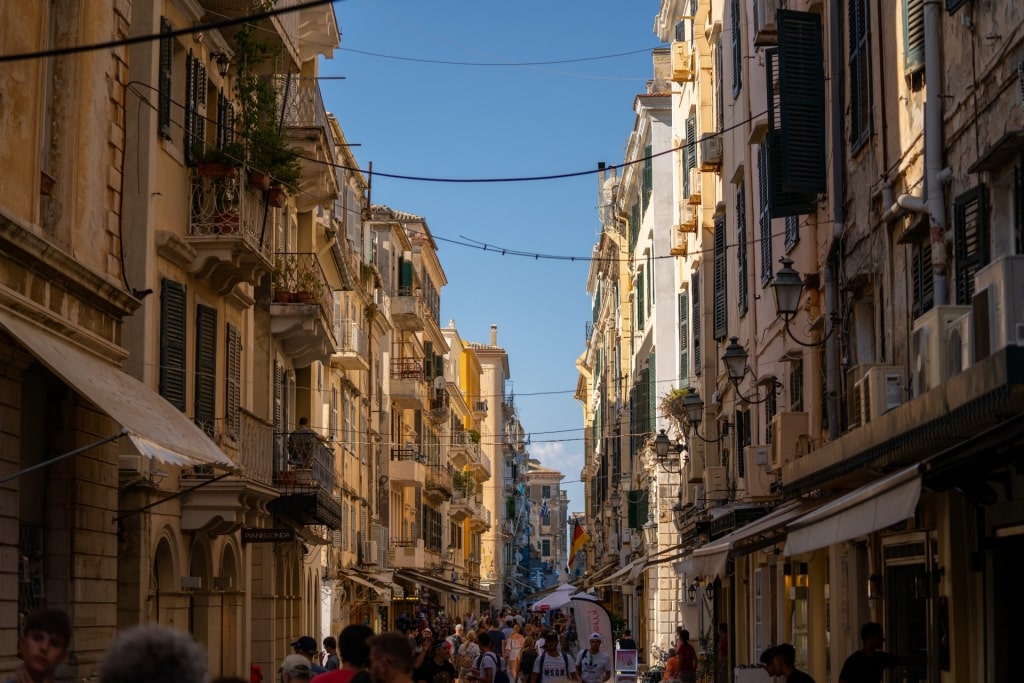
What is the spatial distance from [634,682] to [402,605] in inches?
1369

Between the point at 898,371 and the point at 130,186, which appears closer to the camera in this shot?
the point at 898,371

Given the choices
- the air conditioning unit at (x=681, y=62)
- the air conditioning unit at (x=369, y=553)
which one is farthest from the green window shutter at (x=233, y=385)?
the air conditioning unit at (x=369, y=553)

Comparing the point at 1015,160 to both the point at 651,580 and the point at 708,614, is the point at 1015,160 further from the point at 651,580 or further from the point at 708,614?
the point at 651,580

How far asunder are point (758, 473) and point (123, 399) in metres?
12.1

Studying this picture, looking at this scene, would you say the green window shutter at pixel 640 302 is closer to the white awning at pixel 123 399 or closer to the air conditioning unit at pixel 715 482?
the air conditioning unit at pixel 715 482

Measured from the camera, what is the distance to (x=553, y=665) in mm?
21594

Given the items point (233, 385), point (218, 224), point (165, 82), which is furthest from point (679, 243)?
point (165, 82)

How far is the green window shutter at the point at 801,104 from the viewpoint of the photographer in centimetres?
1936

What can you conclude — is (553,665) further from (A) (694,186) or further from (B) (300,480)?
(A) (694,186)

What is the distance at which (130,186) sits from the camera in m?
19.1

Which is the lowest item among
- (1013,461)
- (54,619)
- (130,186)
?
(54,619)

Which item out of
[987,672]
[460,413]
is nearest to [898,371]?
[987,672]

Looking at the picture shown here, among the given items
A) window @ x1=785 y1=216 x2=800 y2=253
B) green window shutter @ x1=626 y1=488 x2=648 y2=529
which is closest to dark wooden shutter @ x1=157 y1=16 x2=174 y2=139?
window @ x1=785 y1=216 x2=800 y2=253

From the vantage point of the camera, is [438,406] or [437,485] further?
[438,406]
